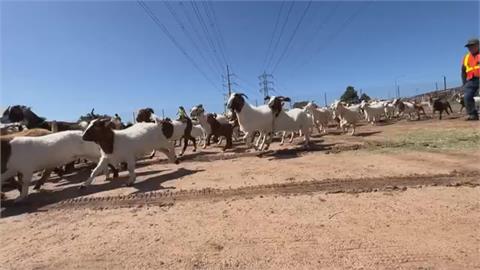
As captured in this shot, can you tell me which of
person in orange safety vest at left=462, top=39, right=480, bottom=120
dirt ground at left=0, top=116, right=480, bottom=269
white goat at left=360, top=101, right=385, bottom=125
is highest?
person in orange safety vest at left=462, top=39, right=480, bottom=120

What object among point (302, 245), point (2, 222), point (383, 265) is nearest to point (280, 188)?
point (302, 245)

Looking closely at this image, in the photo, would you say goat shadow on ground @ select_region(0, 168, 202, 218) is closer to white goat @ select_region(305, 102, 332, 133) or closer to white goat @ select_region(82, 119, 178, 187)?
white goat @ select_region(82, 119, 178, 187)

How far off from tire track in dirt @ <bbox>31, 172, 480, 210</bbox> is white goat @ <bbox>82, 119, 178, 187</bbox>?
4.82 ft

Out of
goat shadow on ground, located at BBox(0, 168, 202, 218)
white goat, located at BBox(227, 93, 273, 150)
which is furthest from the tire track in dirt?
white goat, located at BBox(227, 93, 273, 150)

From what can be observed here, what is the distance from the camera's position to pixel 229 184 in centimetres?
679

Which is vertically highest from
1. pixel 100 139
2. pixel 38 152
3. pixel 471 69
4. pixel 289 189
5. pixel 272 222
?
pixel 471 69

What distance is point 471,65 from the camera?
13.2 m

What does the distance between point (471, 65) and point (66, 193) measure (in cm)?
1407

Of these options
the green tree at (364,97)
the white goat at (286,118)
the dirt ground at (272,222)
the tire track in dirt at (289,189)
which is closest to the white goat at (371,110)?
the white goat at (286,118)

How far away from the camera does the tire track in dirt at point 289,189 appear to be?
5543 millimetres

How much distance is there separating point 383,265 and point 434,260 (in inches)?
18.4

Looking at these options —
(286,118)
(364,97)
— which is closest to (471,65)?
(286,118)

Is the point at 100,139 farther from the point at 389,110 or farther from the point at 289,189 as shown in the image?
the point at 389,110

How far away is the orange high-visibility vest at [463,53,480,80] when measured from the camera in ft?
42.5
